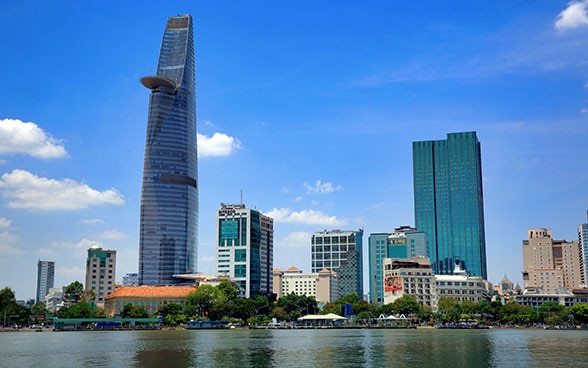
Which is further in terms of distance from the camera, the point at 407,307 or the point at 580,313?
the point at 407,307

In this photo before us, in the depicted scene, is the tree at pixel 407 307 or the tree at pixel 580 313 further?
the tree at pixel 407 307

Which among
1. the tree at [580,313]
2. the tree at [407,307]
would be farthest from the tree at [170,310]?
the tree at [580,313]

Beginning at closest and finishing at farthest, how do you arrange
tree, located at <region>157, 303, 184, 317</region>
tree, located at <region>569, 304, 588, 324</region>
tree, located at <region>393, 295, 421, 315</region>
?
tree, located at <region>569, 304, 588, 324</region> < tree, located at <region>157, 303, 184, 317</region> < tree, located at <region>393, 295, 421, 315</region>

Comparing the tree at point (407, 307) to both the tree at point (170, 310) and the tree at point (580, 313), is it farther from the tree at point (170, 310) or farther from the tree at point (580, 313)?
the tree at point (170, 310)

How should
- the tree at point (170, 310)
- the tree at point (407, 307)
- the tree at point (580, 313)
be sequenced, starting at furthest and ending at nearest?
the tree at point (407, 307) → the tree at point (170, 310) → the tree at point (580, 313)

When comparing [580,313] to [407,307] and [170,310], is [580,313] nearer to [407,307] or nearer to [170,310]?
[407,307]

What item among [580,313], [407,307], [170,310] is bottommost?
[580,313]

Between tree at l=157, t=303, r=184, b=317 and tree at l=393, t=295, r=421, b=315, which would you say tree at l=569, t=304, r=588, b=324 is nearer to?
tree at l=393, t=295, r=421, b=315

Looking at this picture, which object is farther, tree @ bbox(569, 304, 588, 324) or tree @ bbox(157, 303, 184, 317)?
tree @ bbox(157, 303, 184, 317)

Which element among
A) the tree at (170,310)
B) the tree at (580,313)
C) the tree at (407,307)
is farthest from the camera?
the tree at (407,307)

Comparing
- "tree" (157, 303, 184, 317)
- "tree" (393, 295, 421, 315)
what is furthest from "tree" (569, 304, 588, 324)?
"tree" (157, 303, 184, 317)

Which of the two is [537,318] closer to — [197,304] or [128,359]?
[197,304]

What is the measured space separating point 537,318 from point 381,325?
45388 mm

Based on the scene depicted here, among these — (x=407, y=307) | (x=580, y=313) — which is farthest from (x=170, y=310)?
(x=580, y=313)
